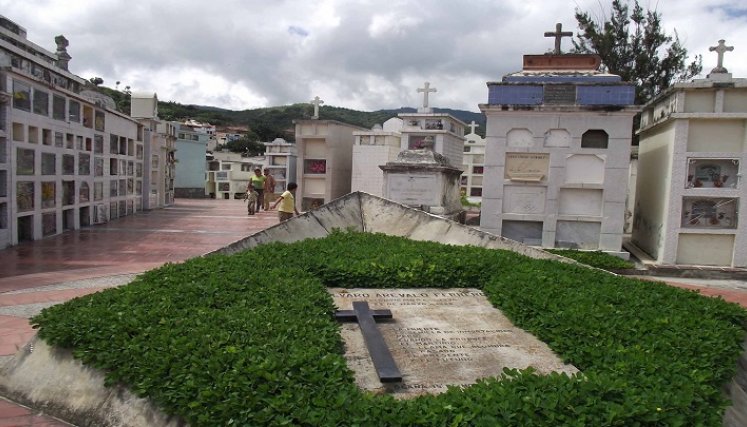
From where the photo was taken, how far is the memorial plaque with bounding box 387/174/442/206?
37.6ft

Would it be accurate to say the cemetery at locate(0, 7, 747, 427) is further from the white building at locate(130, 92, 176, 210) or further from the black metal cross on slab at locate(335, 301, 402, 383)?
the white building at locate(130, 92, 176, 210)

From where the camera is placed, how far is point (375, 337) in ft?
11.1

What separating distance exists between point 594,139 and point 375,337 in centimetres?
764

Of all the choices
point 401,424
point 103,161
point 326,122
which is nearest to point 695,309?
point 401,424

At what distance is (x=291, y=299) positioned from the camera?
375 cm

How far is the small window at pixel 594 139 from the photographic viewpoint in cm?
964

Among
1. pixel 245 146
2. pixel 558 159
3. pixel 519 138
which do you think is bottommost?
pixel 558 159

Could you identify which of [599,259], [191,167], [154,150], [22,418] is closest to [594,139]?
[599,259]

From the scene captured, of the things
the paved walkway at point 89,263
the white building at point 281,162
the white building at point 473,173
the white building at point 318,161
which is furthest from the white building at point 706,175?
the white building at point 473,173

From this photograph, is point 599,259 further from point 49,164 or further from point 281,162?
point 281,162

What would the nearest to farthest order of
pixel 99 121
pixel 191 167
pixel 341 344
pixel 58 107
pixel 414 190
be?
pixel 341 344, pixel 58 107, pixel 414 190, pixel 99 121, pixel 191 167

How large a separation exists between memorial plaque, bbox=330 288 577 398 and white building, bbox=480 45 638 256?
5.72m

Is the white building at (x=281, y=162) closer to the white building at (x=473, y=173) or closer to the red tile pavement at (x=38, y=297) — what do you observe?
the white building at (x=473, y=173)

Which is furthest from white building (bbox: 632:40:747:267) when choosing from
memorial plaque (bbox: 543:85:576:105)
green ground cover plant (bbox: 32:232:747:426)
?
green ground cover plant (bbox: 32:232:747:426)
